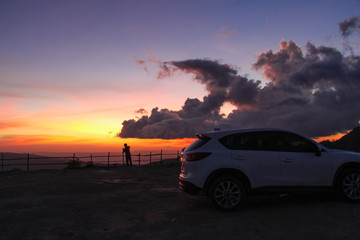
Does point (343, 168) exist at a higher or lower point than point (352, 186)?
higher

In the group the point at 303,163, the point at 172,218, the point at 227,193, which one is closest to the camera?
the point at 172,218

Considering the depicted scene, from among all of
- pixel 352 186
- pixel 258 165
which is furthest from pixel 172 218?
pixel 352 186

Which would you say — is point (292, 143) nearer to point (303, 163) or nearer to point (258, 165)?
point (303, 163)

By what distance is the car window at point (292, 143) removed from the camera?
264 inches

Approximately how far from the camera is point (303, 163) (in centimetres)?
661

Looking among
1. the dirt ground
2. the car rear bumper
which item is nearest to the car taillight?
the car rear bumper

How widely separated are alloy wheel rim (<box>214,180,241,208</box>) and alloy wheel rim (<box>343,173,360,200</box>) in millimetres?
2432

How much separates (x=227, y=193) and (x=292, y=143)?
1.81 metres

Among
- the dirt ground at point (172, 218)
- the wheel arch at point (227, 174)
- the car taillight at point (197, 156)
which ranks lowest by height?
the dirt ground at point (172, 218)

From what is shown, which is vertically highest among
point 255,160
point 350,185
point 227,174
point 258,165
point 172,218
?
point 255,160

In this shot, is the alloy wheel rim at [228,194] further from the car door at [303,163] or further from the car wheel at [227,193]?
the car door at [303,163]

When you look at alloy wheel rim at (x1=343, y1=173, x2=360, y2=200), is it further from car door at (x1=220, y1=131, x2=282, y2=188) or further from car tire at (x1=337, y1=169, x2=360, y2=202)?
car door at (x1=220, y1=131, x2=282, y2=188)

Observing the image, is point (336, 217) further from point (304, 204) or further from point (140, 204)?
point (140, 204)

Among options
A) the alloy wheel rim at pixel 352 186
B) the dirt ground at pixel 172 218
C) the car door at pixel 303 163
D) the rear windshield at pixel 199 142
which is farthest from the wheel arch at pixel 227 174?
the alloy wheel rim at pixel 352 186
